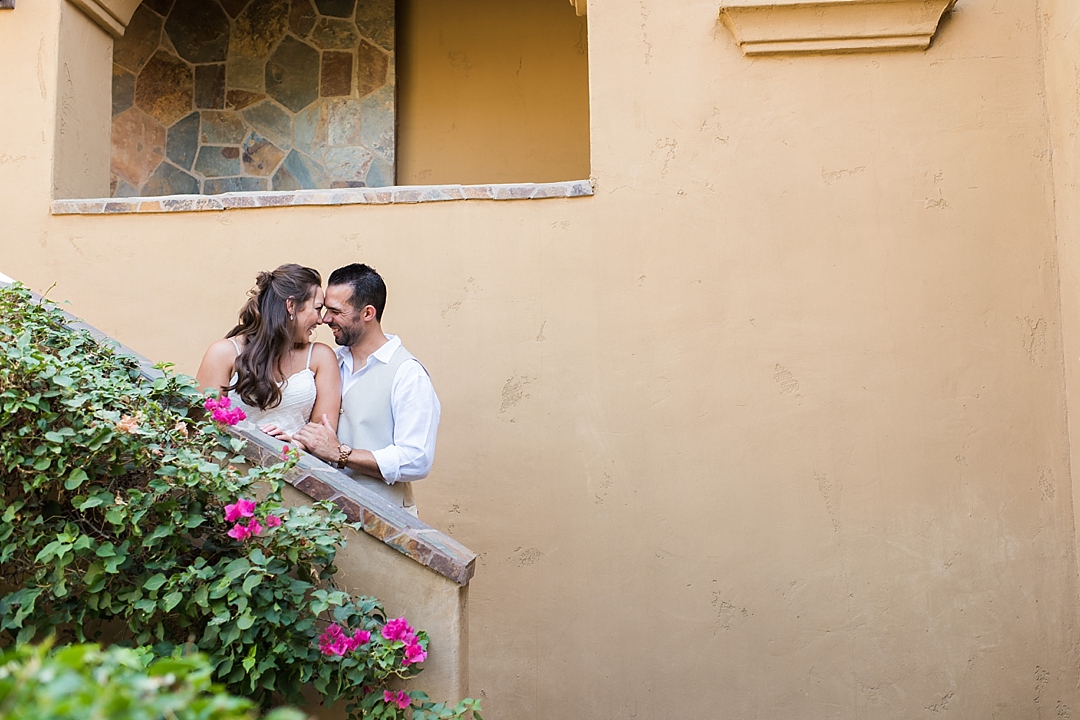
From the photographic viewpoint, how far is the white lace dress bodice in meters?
3.55

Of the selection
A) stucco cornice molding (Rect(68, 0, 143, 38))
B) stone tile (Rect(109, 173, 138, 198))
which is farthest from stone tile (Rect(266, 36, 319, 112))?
stucco cornice molding (Rect(68, 0, 143, 38))

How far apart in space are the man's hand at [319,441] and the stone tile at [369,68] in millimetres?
3606

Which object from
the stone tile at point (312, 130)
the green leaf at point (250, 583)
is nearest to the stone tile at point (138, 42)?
the stone tile at point (312, 130)

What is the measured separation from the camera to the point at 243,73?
6.65 metres

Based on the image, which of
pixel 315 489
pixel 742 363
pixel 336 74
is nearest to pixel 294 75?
pixel 336 74

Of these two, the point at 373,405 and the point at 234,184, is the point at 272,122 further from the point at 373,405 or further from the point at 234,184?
the point at 373,405

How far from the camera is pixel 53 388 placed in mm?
2607

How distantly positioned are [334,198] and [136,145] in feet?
8.74

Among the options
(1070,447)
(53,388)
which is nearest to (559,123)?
(1070,447)

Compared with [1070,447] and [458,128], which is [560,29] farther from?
[1070,447]

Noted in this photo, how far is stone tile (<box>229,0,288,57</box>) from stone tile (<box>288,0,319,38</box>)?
1.5 inches

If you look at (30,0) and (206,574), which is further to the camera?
(30,0)

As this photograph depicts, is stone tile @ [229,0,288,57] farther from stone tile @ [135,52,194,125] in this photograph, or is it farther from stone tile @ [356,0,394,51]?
stone tile @ [356,0,394,51]

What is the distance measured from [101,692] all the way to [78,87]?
4.38 metres
